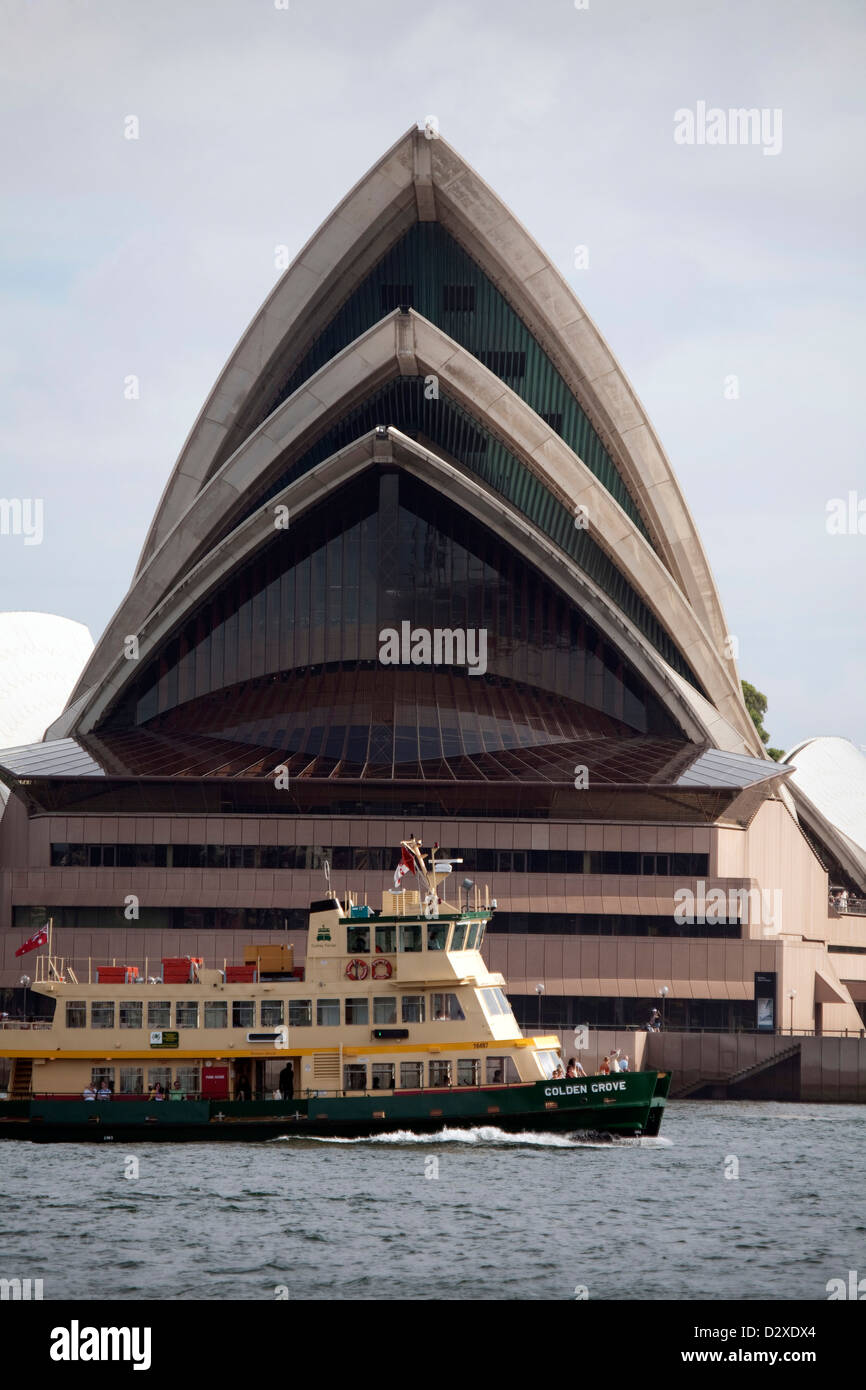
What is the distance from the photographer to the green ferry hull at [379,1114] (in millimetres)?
48875

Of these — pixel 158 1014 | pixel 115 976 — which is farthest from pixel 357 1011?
pixel 115 976

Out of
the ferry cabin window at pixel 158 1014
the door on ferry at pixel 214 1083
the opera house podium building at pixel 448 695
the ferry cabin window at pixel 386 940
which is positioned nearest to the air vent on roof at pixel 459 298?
the opera house podium building at pixel 448 695

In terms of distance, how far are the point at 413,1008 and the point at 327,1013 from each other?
7.31 feet

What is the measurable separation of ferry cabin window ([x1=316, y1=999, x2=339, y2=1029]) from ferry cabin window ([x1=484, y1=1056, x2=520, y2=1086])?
402 centimetres

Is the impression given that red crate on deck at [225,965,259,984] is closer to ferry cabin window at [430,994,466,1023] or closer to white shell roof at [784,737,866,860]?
ferry cabin window at [430,994,466,1023]

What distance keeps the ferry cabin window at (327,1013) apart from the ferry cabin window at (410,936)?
7.46ft

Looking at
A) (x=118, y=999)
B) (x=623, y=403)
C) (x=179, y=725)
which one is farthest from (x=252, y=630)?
(x=118, y=999)

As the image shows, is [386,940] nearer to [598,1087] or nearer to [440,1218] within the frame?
[598,1087]

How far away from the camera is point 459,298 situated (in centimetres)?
8962

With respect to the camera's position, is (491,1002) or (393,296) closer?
(491,1002)

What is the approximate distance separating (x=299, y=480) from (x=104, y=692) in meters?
12.7

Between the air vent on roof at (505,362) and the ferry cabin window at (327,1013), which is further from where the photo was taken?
the air vent on roof at (505,362)

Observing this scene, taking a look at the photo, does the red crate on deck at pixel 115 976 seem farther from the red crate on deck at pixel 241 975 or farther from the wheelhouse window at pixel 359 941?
the wheelhouse window at pixel 359 941

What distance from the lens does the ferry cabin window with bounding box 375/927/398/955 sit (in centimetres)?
5019
